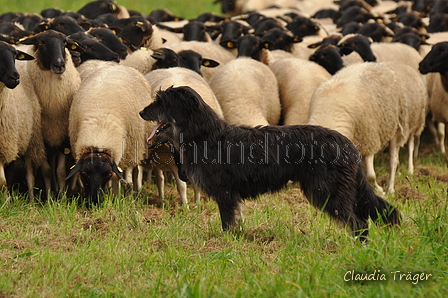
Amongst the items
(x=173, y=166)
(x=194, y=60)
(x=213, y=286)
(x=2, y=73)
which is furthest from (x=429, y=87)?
(x=213, y=286)

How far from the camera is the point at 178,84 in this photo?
22.5 ft

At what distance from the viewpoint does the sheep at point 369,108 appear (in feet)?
23.0

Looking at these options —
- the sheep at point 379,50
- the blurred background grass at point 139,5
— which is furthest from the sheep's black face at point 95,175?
the blurred background grass at point 139,5

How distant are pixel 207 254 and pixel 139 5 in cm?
1949

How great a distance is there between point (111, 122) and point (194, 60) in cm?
225

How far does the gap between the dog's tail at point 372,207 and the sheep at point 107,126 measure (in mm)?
2121

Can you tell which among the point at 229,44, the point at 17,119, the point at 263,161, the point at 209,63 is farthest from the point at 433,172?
the point at 17,119

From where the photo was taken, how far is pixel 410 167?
8414 mm

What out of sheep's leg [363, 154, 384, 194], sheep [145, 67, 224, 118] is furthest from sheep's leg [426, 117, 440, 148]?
sheep [145, 67, 224, 118]

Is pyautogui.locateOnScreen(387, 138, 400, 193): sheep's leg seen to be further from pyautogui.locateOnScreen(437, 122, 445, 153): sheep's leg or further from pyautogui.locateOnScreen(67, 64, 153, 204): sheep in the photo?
pyautogui.locateOnScreen(67, 64, 153, 204): sheep

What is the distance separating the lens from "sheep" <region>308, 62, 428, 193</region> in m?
7.00

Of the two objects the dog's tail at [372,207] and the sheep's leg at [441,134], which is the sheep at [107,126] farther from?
the sheep's leg at [441,134]

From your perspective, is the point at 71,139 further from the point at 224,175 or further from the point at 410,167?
the point at 410,167

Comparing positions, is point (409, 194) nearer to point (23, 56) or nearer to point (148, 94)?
point (148, 94)
